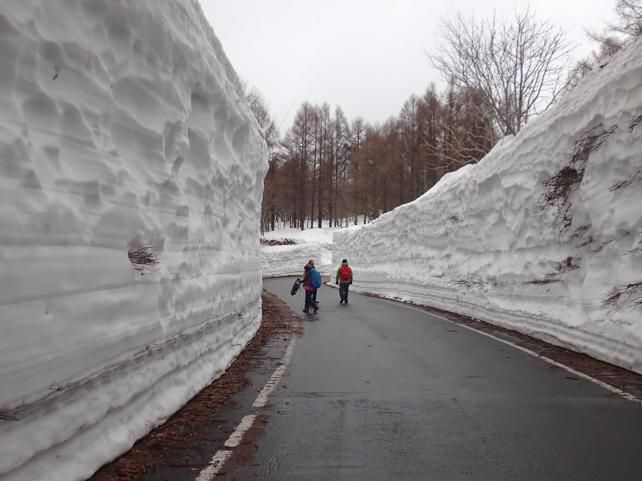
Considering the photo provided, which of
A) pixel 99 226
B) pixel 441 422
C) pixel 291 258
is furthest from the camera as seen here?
pixel 291 258

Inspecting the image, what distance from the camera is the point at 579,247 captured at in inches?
351

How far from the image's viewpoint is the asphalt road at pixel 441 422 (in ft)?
12.1

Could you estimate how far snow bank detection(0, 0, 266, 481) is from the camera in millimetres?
2818

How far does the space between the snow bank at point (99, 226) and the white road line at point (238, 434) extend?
0.67m

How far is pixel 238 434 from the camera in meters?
4.35

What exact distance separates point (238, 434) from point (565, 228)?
7.59 meters

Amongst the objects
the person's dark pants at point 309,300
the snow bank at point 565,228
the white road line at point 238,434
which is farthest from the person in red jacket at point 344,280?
the white road line at point 238,434

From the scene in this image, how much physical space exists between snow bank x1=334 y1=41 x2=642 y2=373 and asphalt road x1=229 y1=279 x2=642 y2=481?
141cm

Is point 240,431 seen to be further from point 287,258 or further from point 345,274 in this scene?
point 287,258

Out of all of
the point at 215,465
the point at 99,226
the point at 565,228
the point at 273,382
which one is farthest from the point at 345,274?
the point at 99,226

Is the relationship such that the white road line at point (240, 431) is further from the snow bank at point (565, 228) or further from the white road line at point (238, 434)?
the snow bank at point (565, 228)

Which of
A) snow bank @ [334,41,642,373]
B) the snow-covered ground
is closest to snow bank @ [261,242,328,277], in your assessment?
the snow-covered ground

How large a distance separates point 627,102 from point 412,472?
22.1ft

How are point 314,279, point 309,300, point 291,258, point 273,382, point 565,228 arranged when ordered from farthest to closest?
1. point 291,258
2. point 309,300
3. point 314,279
4. point 565,228
5. point 273,382
